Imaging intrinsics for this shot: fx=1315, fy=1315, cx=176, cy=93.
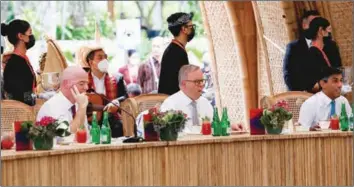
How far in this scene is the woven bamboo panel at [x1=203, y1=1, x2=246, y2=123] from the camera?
10.7 metres

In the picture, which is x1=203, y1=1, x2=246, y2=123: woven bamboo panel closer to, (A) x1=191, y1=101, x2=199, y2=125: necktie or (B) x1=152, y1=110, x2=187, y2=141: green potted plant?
(A) x1=191, y1=101, x2=199, y2=125: necktie

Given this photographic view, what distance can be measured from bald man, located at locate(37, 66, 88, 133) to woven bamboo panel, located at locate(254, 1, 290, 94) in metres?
2.99

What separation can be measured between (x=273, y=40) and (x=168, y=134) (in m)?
3.39

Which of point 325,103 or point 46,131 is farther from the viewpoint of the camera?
point 325,103

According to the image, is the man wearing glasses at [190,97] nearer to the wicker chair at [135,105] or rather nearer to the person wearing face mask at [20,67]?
the wicker chair at [135,105]

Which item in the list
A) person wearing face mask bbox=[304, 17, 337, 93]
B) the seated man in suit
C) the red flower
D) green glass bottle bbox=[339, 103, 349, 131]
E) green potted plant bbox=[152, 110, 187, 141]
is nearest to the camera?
the red flower

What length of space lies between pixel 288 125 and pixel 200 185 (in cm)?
93

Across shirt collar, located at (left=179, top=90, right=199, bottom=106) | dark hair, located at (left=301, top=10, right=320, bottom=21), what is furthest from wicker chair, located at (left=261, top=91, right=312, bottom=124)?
dark hair, located at (left=301, top=10, right=320, bottom=21)

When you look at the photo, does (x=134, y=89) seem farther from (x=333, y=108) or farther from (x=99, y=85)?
(x=333, y=108)

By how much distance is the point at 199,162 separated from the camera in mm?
7172

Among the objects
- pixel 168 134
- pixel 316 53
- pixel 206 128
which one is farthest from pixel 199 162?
pixel 316 53

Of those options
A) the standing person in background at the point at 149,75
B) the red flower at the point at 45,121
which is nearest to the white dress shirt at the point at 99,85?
the red flower at the point at 45,121

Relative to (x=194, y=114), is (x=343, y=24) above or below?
above

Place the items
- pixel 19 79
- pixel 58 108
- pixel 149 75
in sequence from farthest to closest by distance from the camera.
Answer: pixel 149 75 → pixel 19 79 → pixel 58 108
